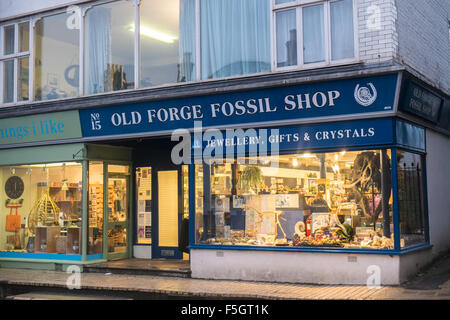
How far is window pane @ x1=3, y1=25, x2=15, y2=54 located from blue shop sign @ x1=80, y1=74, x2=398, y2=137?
11.3ft

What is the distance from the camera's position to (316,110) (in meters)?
11.4

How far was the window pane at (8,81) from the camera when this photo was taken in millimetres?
15633

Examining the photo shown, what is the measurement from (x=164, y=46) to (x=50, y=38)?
3546mm

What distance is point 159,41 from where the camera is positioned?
13.5 metres

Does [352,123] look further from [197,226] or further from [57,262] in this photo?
[57,262]

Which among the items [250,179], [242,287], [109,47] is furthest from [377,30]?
[109,47]

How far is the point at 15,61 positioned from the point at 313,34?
833cm

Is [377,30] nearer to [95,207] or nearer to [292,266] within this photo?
[292,266]

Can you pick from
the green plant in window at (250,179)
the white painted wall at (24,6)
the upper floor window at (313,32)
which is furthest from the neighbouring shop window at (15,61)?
the upper floor window at (313,32)

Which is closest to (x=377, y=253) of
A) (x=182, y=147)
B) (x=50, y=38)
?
(x=182, y=147)

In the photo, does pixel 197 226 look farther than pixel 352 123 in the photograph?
Yes

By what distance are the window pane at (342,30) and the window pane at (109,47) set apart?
490 cm

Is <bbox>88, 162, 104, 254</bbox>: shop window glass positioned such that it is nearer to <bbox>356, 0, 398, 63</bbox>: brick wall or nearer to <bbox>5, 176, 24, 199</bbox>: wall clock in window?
<bbox>5, 176, 24, 199</bbox>: wall clock in window
